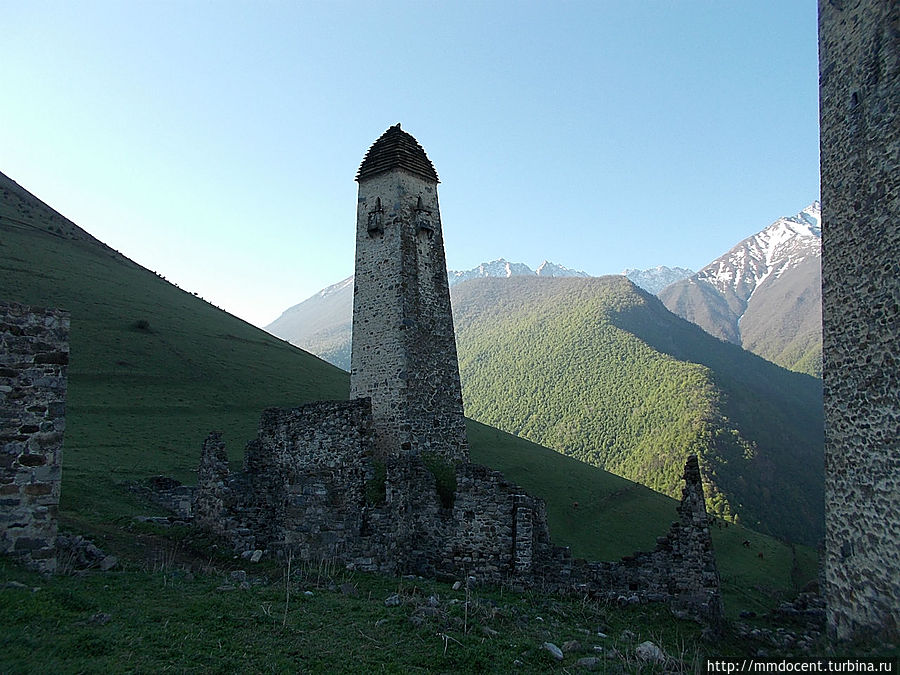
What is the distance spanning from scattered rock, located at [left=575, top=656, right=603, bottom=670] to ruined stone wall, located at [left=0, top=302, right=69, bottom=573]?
8.33 m

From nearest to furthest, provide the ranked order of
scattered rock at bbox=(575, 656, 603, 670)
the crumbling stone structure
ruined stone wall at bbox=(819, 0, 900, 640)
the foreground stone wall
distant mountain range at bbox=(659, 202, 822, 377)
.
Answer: scattered rock at bbox=(575, 656, 603, 670), ruined stone wall at bbox=(819, 0, 900, 640), the foreground stone wall, the crumbling stone structure, distant mountain range at bbox=(659, 202, 822, 377)

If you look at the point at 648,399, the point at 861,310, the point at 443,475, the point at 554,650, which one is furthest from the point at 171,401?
the point at 648,399

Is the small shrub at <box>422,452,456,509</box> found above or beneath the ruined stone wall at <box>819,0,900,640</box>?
beneath

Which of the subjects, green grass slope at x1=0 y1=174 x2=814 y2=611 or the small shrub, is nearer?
the small shrub

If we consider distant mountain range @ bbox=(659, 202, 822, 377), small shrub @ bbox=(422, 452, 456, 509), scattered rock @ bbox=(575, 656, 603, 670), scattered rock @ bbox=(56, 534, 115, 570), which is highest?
distant mountain range @ bbox=(659, 202, 822, 377)

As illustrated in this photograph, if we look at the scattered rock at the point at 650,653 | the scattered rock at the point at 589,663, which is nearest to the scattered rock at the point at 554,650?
the scattered rock at the point at 589,663

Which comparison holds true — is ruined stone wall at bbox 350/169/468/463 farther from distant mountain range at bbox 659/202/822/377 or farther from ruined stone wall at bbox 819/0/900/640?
distant mountain range at bbox 659/202/822/377

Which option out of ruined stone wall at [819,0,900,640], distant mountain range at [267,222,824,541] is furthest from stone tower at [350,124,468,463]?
distant mountain range at [267,222,824,541]

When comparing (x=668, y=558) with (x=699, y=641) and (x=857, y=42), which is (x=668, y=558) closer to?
(x=699, y=641)

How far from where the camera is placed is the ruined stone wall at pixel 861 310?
33.7 feet

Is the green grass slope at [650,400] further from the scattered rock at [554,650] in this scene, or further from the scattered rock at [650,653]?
the scattered rock at [554,650]

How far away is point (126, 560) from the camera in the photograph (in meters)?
13.1

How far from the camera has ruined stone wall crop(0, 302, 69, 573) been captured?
971 cm

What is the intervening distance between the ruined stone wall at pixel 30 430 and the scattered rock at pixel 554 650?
25.9 ft
